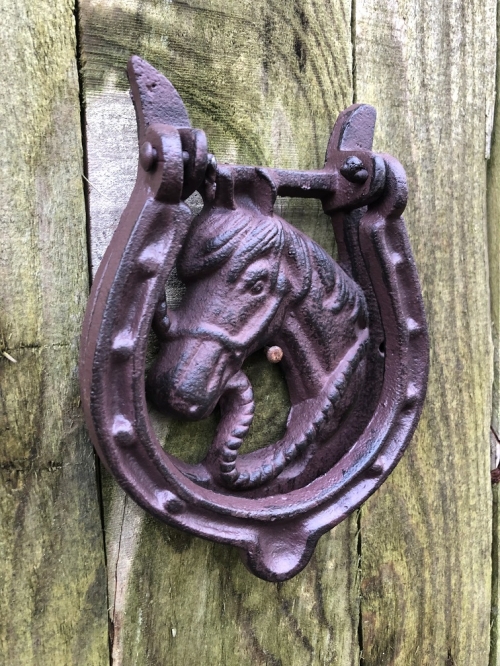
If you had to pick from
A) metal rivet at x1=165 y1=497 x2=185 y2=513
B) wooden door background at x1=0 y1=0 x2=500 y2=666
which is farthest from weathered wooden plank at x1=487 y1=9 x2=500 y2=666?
metal rivet at x1=165 y1=497 x2=185 y2=513

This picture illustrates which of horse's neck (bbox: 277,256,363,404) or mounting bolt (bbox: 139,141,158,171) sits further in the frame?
horse's neck (bbox: 277,256,363,404)

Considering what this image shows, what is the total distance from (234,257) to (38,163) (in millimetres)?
212

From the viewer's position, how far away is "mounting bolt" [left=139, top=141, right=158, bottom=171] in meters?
0.50

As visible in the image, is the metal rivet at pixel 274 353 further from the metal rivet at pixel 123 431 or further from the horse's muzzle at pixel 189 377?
the metal rivet at pixel 123 431

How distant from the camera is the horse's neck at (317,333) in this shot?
0.61m

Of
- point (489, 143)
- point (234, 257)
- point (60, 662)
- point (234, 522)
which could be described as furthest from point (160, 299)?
point (489, 143)

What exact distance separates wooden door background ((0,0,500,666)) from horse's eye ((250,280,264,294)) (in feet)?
0.38

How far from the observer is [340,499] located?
62 cm

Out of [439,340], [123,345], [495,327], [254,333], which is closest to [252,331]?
[254,333]

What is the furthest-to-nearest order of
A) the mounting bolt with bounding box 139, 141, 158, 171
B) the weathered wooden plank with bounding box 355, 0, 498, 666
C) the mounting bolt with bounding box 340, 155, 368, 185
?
the weathered wooden plank with bounding box 355, 0, 498, 666
the mounting bolt with bounding box 340, 155, 368, 185
the mounting bolt with bounding box 139, 141, 158, 171

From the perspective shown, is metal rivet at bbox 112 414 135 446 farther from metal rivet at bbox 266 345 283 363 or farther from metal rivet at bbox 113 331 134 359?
metal rivet at bbox 266 345 283 363

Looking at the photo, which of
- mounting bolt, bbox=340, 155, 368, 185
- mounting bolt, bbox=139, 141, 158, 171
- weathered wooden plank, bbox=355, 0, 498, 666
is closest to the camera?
mounting bolt, bbox=139, 141, 158, 171

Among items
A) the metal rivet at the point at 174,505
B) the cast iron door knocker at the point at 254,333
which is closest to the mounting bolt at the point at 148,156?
the cast iron door knocker at the point at 254,333

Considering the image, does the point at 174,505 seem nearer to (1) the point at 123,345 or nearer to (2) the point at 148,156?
(1) the point at 123,345
